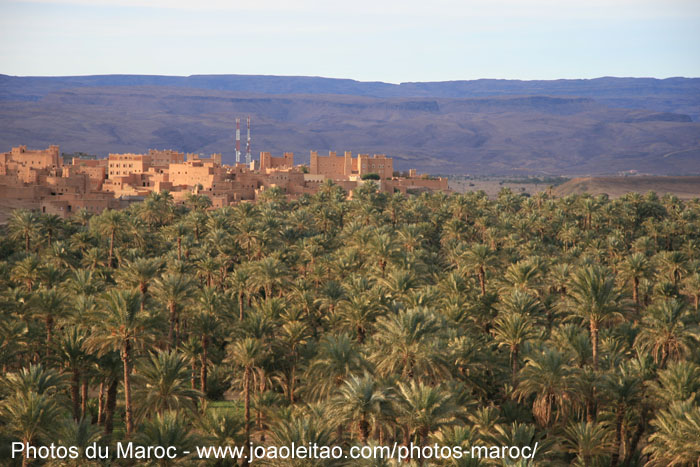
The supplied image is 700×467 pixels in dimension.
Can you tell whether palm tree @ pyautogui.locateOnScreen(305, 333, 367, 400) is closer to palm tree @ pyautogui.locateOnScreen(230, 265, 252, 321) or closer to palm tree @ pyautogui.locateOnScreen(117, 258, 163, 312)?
palm tree @ pyautogui.locateOnScreen(117, 258, 163, 312)

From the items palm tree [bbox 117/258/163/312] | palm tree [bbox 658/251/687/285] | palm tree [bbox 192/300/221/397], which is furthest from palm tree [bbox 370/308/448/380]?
palm tree [bbox 658/251/687/285]

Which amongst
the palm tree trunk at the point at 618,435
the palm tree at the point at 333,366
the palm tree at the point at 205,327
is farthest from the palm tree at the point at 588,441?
the palm tree at the point at 205,327

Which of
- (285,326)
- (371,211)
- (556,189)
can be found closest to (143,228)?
(371,211)

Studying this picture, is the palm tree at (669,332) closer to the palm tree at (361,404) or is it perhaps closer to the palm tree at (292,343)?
the palm tree at (361,404)

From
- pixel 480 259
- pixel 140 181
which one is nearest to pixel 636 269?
pixel 480 259

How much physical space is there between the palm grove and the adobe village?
113 ft

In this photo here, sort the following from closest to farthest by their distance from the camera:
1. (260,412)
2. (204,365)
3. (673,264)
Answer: (260,412) < (204,365) < (673,264)

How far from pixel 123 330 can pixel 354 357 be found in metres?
9.69

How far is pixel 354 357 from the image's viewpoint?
33.7m

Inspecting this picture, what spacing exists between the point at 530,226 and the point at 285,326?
140 ft

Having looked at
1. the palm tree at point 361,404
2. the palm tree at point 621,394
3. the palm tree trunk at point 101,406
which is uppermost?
the palm tree at point 361,404

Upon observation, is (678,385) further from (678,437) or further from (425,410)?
(425,410)

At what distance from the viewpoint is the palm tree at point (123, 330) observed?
32000 mm

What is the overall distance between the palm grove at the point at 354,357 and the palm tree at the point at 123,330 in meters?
0.09
